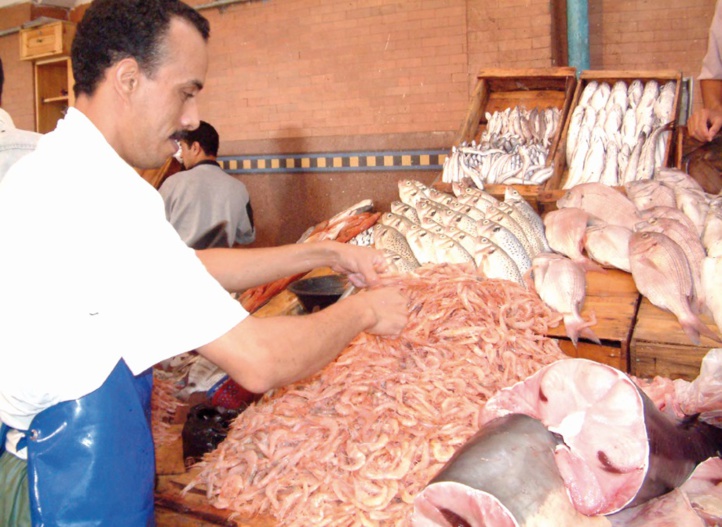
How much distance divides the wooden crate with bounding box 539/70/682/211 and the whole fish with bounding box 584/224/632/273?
0.95m

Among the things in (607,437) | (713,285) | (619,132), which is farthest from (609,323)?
(619,132)

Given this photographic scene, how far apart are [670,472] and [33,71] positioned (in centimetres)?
1188

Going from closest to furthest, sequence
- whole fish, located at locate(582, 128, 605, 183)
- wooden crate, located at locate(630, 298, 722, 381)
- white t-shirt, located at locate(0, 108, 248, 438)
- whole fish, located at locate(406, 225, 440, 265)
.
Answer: white t-shirt, located at locate(0, 108, 248, 438)
wooden crate, located at locate(630, 298, 722, 381)
whole fish, located at locate(406, 225, 440, 265)
whole fish, located at locate(582, 128, 605, 183)

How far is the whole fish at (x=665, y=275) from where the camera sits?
9.77 feet

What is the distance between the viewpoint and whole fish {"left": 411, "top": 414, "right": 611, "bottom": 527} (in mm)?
1568

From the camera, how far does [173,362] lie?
3.86m

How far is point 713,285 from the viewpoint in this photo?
10.1 ft

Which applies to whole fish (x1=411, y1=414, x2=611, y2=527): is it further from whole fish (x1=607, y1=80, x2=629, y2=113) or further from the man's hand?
whole fish (x1=607, y1=80, x2=629, y2=113)

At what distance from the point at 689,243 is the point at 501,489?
2411 mm

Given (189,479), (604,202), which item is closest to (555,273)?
(604,202)

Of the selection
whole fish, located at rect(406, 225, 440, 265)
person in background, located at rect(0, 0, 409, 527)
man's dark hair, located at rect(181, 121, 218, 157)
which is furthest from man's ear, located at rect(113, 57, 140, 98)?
man's dark hair, located at rect(181, 121, 218, 157)

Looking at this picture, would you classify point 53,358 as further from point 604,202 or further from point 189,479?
point 604,202

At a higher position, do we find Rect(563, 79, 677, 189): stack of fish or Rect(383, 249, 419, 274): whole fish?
Rect(563, 79, 677, 189): stack of fish

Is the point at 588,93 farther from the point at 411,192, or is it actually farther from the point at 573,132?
the point at 411,192
